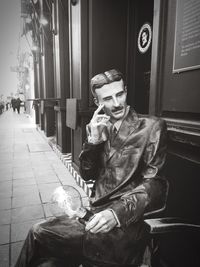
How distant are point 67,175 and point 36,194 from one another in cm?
128

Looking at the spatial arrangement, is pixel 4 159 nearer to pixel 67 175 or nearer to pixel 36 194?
pixel 67 175

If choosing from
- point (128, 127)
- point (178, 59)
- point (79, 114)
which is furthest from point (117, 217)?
point (79, 114)

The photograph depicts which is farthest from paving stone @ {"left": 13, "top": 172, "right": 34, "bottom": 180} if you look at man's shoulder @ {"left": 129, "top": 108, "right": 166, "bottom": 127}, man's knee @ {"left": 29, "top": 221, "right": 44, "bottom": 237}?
man's shoulder @ {"left": 129, "top": 108, "right": 166, "bottom": 127}

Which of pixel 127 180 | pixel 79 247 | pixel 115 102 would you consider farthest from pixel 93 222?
pixel 115 102

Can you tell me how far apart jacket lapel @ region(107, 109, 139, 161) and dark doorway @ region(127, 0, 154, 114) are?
2788 millimetres

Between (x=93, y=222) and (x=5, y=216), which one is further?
(x=5, y=216)

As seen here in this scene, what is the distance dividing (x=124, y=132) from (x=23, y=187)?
4030 millimetres

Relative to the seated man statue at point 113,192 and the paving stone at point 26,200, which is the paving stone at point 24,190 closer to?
the paving stone at point 26,200

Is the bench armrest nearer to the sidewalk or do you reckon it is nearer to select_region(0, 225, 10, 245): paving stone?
the sidewalk

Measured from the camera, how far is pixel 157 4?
7.73 ft

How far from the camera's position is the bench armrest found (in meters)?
1.50

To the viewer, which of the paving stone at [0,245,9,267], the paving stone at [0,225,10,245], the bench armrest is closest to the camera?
the bench armrest

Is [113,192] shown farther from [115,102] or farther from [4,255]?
[4,255]

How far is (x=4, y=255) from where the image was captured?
9.69 ft
